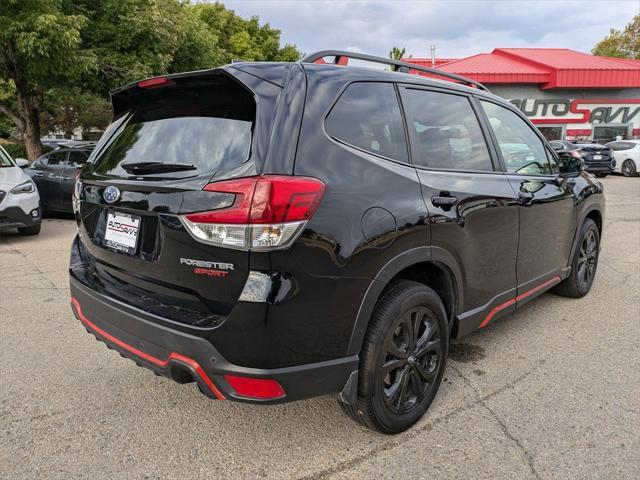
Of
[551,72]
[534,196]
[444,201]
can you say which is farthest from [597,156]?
[444,201]

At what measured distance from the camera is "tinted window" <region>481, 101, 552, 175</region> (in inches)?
135

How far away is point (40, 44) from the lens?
396 inches

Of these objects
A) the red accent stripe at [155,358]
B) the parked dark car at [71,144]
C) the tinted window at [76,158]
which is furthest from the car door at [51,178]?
the red accent stripe at [155,358]

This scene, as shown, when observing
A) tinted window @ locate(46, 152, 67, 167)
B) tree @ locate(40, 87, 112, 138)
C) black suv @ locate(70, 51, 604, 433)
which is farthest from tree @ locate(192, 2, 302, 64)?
black suv @ locate(70, 51, 604, 433)

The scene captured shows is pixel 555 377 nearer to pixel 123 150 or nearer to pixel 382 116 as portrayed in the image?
pixel 382 116

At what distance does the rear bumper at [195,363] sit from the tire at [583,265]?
3.18 meters

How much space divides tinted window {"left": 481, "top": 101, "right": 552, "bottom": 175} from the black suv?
42cm

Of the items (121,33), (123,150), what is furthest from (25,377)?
(121,33)

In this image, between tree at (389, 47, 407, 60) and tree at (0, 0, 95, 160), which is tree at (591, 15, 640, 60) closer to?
tree at (389, 47, 407, 60)

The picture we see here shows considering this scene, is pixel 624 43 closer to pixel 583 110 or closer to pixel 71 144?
pixel 583 110

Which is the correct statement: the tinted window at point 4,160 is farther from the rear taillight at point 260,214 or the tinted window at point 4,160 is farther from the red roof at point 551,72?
the red roof at point 551,72

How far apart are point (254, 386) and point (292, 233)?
25.4 inches

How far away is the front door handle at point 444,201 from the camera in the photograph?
103 inches

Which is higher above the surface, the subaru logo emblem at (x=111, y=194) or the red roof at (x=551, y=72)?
the red roof at (x=551, y=72)
